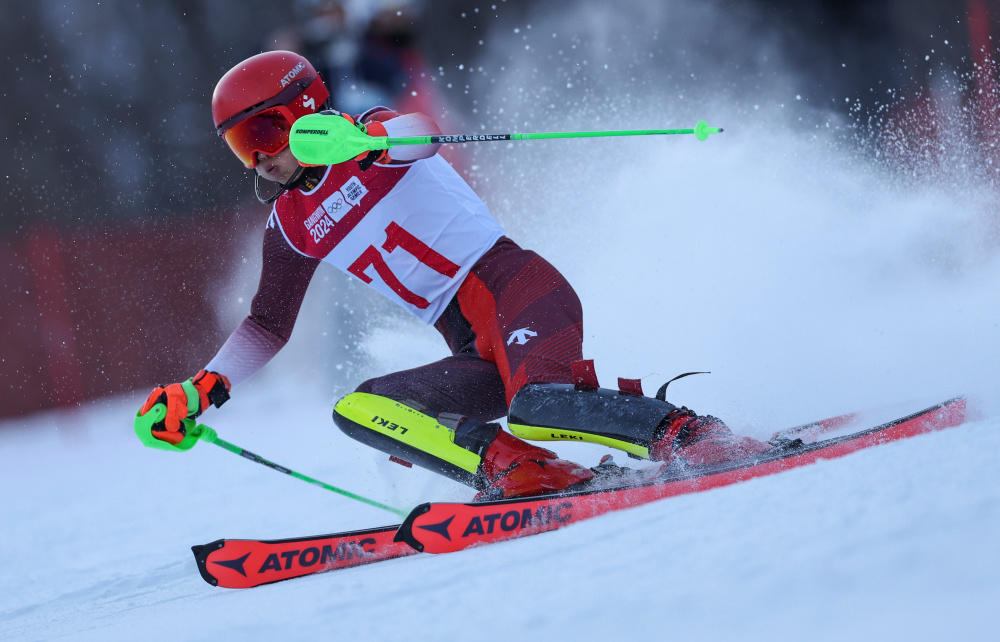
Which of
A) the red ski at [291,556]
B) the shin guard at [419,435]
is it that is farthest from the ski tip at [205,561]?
the shin guard at [419,435]

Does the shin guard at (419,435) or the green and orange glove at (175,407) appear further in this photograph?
the green and orange glove at (175,407)

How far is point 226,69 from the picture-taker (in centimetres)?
566

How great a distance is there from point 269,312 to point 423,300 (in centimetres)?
49

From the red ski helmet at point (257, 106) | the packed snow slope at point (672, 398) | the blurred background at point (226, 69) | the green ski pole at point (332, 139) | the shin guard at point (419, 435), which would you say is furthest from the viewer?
the blurred background at point (226, 69)

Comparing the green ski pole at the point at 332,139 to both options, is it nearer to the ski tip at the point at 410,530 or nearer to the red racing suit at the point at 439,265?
the red racing suit at the point at 439,265

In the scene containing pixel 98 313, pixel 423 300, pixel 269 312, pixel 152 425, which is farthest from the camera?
pixel 98 313

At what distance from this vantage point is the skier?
209 centimetres

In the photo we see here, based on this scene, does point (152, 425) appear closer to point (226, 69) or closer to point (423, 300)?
point (423, 300)

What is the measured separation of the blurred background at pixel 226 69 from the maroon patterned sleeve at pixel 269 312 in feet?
9.41

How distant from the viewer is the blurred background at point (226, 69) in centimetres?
545

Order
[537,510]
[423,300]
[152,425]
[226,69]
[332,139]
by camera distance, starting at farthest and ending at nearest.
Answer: [226,69] → [423,300] → [152,425] → [332,139] → [537,510]

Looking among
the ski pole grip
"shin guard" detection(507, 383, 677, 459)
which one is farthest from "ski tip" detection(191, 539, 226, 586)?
"shin guard" detection(507, 383, 677, 459)

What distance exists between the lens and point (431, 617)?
4.09 feet

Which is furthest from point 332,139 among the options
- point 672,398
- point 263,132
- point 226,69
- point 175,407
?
point 226,69
